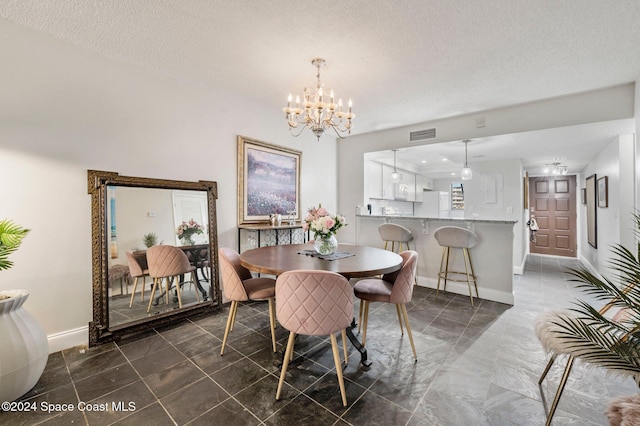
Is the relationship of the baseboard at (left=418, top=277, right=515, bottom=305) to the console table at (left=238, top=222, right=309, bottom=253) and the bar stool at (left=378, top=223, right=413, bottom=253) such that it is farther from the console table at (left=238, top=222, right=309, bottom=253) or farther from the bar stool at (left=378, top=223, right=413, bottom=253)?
the console table at (left=238, top=222, right=309, bottom=253)

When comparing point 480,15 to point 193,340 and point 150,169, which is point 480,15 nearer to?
point 150,169

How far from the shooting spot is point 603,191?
444 cm

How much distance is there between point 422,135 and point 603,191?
312 centimetres

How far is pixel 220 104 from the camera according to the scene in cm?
333

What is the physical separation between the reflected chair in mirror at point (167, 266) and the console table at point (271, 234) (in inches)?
28.4

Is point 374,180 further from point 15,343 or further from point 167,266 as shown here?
point 15,343

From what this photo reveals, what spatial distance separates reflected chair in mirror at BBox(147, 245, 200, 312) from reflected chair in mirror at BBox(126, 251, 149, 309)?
0.14ft

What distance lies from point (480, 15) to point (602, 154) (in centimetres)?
454

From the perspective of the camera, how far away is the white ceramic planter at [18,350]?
1619 mm

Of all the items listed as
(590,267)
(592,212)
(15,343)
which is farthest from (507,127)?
(15,343)

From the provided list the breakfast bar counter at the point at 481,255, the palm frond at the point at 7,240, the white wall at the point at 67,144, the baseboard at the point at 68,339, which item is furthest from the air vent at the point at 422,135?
the baseboard at the point at 68,339

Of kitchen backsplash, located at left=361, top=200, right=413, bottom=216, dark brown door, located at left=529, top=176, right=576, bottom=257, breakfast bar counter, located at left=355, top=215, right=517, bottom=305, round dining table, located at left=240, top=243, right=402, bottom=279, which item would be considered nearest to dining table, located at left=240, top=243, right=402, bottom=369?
round dining table, located at left=240, top=243, right=402, bottom=279

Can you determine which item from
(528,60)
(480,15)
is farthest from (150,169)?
(528,60)

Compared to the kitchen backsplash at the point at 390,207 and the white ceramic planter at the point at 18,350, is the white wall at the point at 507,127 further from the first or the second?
the white ceramic planter at the point at 18,350
